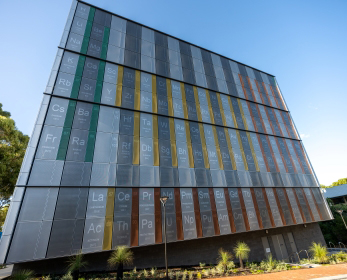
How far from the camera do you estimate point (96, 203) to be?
11.3 meters

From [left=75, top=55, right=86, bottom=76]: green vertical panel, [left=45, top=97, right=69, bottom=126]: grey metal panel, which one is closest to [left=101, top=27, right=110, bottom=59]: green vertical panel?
[left=75, top=55, right=86, bottom=76]: green vertical panel

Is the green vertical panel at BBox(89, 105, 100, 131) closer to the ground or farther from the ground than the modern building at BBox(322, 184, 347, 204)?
farther from the ground

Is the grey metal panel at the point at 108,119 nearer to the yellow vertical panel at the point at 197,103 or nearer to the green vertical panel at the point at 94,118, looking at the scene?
the green vertical panel at the point at 94,118

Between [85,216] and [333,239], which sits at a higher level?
[85,216]

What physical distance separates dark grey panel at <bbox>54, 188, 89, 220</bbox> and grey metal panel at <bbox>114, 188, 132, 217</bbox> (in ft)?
6.54

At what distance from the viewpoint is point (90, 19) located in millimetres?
17531

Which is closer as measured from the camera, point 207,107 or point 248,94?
point 207,107

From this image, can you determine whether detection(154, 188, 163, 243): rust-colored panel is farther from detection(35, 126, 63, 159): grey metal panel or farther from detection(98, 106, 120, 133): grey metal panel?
detection(35, 126, 63, 159): grey metal panel

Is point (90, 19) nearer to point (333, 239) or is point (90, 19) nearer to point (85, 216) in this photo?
point (85, 216)

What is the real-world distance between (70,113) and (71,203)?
6.72 metres

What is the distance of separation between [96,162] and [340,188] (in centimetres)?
5825

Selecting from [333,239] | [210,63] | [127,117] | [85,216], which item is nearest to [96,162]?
[85,216]

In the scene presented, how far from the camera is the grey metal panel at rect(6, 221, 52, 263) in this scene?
29.1 ft

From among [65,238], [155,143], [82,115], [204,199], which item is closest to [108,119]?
[82,115]
